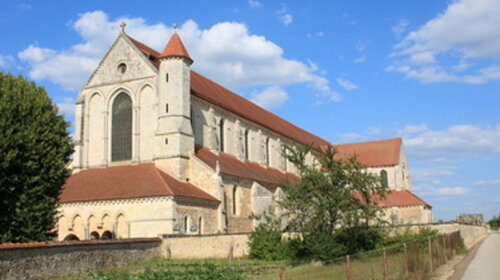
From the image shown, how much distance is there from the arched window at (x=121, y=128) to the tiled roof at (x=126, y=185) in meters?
1.78

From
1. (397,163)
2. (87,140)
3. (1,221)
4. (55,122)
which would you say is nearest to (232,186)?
(87,140)

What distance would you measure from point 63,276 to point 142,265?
4.92 meters

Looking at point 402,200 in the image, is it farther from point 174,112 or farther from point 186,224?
point 186,224

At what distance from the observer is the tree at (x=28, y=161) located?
75.6 feet

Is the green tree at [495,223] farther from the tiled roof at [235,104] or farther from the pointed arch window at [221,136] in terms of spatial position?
the pointed arch window at [221,136]

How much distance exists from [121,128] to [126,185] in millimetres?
7095

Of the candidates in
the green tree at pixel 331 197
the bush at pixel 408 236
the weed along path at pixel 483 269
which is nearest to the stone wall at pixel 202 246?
the green tree at pixel 331 197

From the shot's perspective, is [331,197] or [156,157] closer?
[331,197]

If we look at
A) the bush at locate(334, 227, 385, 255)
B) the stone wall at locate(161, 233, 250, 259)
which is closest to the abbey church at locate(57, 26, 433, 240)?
the stone wall at locate(161, 233, 250, 259)

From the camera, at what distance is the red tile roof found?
37.7 meters

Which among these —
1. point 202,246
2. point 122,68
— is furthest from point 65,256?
point 122,68

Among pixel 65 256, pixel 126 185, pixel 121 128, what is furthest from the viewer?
pixel 121 128

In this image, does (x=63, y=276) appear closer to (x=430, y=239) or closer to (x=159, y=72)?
(x=430, y=239)

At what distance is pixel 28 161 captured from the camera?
23625mm
